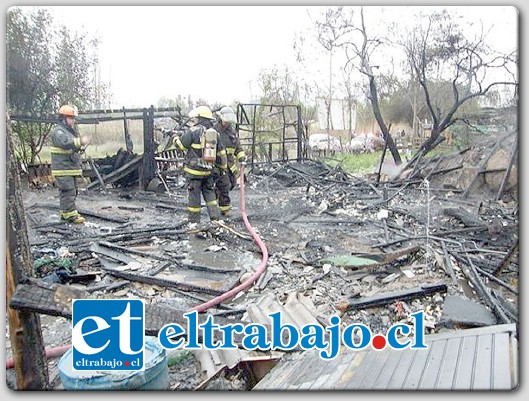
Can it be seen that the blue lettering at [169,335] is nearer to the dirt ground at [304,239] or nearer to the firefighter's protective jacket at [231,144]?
the dirt ground at [304,239]

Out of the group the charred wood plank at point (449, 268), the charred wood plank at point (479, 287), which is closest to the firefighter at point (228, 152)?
the charred wood plank at point (449, 268)

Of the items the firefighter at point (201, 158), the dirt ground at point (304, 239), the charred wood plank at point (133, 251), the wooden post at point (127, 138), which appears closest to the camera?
the dirt ground at point (304, 239)

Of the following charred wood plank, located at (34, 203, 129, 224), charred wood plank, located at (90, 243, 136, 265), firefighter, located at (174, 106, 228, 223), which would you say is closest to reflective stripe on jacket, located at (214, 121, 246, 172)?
firefighter, located at (174, 106, 228, 223)

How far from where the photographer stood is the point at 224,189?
586 cm

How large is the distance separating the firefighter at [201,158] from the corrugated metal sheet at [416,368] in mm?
3287

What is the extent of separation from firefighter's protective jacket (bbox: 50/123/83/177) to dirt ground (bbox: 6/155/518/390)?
674 mm

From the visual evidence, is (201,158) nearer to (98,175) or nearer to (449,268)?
(449,268)

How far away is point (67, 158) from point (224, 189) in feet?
6.69

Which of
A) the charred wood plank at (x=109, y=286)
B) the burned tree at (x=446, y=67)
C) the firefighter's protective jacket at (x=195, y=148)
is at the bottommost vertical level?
the charred wood plank at (x=109, y=286)

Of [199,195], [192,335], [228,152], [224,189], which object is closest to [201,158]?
[199,195]

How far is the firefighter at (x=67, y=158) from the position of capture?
5344 mm

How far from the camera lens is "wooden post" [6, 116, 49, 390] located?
6.37 ft

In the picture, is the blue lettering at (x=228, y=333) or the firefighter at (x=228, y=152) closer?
the blue lettering at (x=228, y=333)

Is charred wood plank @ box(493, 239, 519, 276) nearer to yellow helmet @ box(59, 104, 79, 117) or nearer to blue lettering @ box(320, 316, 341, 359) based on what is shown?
blue lettering @ box(320, 316, 341, 359)
